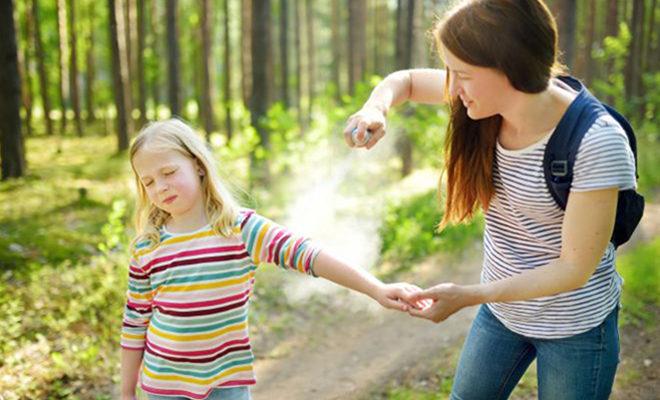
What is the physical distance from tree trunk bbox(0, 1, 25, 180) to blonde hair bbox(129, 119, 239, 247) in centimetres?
948

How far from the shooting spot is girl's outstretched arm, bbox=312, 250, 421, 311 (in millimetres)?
2438

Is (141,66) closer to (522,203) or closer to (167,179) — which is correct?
(167,179)

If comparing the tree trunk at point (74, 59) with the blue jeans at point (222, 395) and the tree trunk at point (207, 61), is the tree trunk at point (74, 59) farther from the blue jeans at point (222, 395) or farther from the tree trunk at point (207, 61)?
the blue jeans at point (222, 395)

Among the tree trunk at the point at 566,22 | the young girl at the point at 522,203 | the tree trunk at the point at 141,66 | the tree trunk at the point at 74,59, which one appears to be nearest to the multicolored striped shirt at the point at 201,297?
the young girl at the point at 522,203

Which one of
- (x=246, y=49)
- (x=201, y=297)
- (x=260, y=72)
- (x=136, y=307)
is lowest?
(x=246, y=49)

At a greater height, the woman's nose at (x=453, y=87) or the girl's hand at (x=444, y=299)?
the woman's nose at (x=453, y=87)

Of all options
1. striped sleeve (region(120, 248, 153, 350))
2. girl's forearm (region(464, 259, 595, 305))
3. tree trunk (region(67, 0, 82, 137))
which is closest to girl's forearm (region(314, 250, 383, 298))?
girl's forearm (region(464, 259, 595, 305))

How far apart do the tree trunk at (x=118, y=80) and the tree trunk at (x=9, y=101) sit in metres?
4.15

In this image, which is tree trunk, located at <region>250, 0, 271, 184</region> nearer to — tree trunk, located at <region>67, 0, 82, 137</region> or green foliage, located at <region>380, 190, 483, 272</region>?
green foliage, located at <region>380, 190, 483, 272</region>

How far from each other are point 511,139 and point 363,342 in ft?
14.1

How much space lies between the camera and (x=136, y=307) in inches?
104

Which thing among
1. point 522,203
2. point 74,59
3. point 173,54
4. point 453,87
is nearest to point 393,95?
point 453,87

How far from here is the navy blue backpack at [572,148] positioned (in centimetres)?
201

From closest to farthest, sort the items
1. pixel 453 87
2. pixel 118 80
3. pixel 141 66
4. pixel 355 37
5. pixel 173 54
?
pixel 453 87
pixel 173 54
pixel 118 80
pixel 141 66
pixel 355 37
